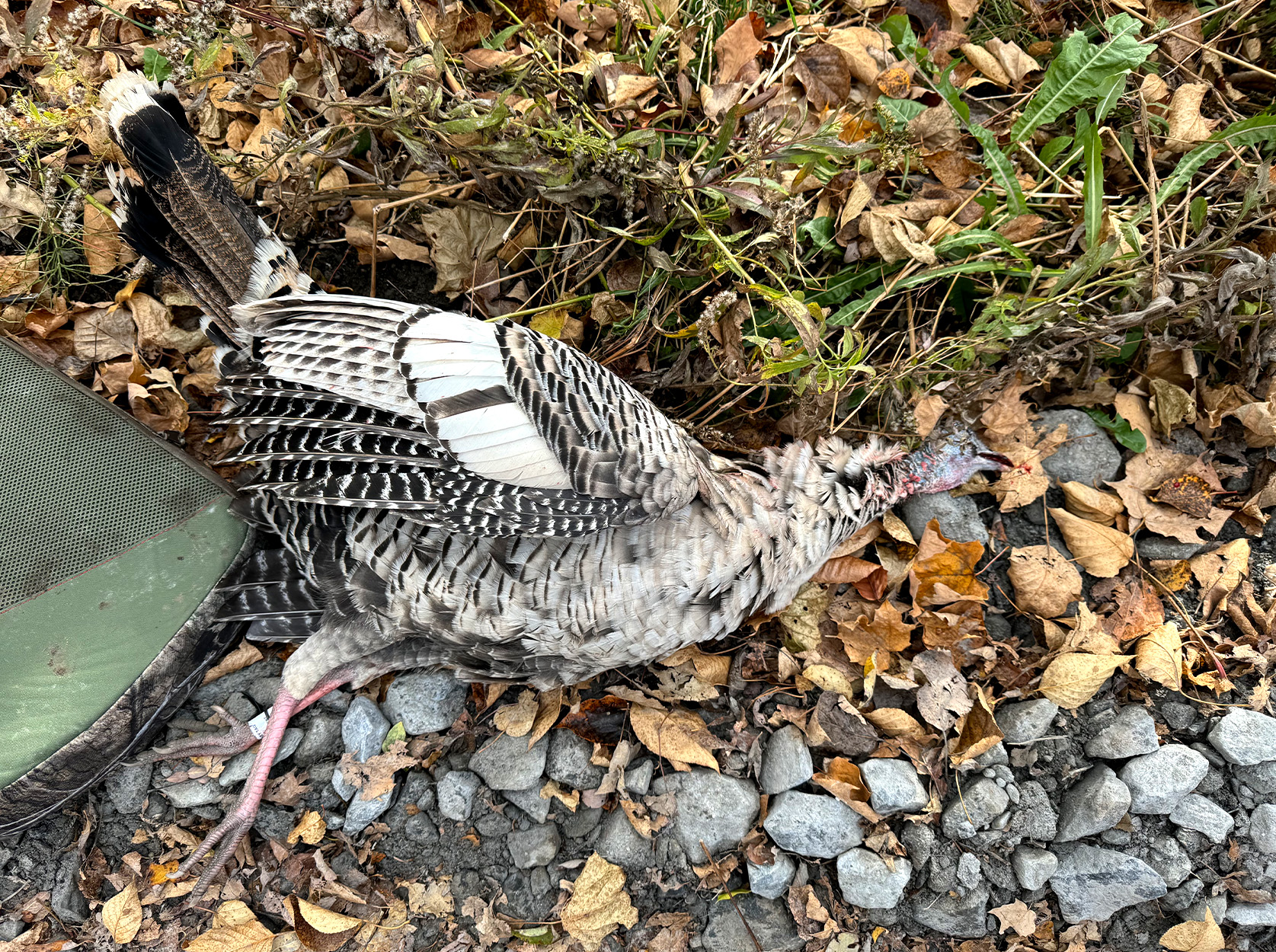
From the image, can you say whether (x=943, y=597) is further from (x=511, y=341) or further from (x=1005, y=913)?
(x=511, y=341)

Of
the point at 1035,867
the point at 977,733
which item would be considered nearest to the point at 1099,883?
the point at 1035,867

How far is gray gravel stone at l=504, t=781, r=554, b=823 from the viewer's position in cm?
239

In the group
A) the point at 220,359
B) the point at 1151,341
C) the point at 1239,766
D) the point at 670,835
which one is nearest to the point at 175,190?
the point at 220,359

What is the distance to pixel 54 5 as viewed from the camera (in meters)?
2.57

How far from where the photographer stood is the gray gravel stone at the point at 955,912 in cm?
229

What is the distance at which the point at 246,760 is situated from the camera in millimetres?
2461

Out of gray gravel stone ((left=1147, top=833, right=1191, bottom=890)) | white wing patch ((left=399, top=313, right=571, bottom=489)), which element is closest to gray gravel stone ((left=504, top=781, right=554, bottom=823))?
white wing patch ((left=399, top=313, right=571, bottom=489))

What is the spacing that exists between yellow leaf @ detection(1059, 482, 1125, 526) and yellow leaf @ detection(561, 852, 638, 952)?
77.2 inches

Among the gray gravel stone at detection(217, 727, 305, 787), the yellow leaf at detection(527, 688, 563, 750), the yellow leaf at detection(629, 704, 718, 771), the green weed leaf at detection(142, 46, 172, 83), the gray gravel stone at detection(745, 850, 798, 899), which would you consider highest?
the green weed leaf at detection(142, 46, 172, 83)

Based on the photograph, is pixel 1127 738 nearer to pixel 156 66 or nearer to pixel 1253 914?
pixel 1253 914

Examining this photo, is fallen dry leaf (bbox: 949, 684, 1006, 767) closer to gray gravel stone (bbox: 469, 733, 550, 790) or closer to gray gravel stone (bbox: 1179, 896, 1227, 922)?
gray gravel stone (bbox: 1179, 896, 1227, 922)

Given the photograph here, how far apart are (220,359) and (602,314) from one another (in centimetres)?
118

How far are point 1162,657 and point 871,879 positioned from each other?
1.17m

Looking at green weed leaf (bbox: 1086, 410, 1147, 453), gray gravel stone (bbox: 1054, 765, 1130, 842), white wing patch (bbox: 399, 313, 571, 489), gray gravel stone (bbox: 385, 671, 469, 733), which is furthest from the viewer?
green weed leaf (bbox: 1086, 410, 1147, 453)
